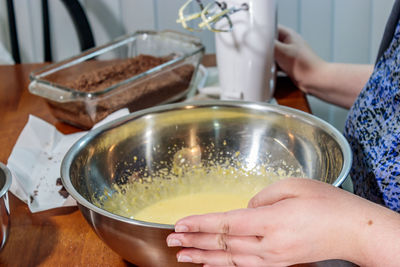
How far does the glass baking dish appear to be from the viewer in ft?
2.93

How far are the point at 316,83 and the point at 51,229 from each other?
1.97ft

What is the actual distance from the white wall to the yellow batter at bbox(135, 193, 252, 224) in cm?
89

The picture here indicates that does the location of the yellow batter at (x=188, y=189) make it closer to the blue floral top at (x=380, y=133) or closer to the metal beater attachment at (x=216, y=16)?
the blue floral top at (x=380, y=133)

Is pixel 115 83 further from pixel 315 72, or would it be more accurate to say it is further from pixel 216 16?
pixel 315 72

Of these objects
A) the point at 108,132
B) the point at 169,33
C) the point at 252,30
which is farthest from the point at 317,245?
the point at 169,33

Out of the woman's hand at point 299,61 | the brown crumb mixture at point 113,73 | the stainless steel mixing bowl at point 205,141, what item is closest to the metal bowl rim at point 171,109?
the stainless steel mixing bowl at point 205,141

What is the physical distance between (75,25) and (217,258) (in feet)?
3.51

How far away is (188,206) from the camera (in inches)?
25.8

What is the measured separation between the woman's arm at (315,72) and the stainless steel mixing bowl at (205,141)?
30 cm

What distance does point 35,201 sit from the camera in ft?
2.28

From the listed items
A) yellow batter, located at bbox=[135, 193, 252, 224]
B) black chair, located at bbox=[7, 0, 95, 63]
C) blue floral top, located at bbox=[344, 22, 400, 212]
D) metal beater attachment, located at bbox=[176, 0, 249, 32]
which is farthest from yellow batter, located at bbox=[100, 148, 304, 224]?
black chair, located at bbox=[7, 0, 95, 63]

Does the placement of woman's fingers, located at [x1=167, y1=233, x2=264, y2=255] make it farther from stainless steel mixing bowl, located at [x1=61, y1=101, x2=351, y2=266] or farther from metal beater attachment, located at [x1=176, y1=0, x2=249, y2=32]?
metal beater attachment, located at [x1=176, y1=0, x2=249, y2=32]

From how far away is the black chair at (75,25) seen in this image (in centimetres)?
139

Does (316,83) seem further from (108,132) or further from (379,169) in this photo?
(108,132)
